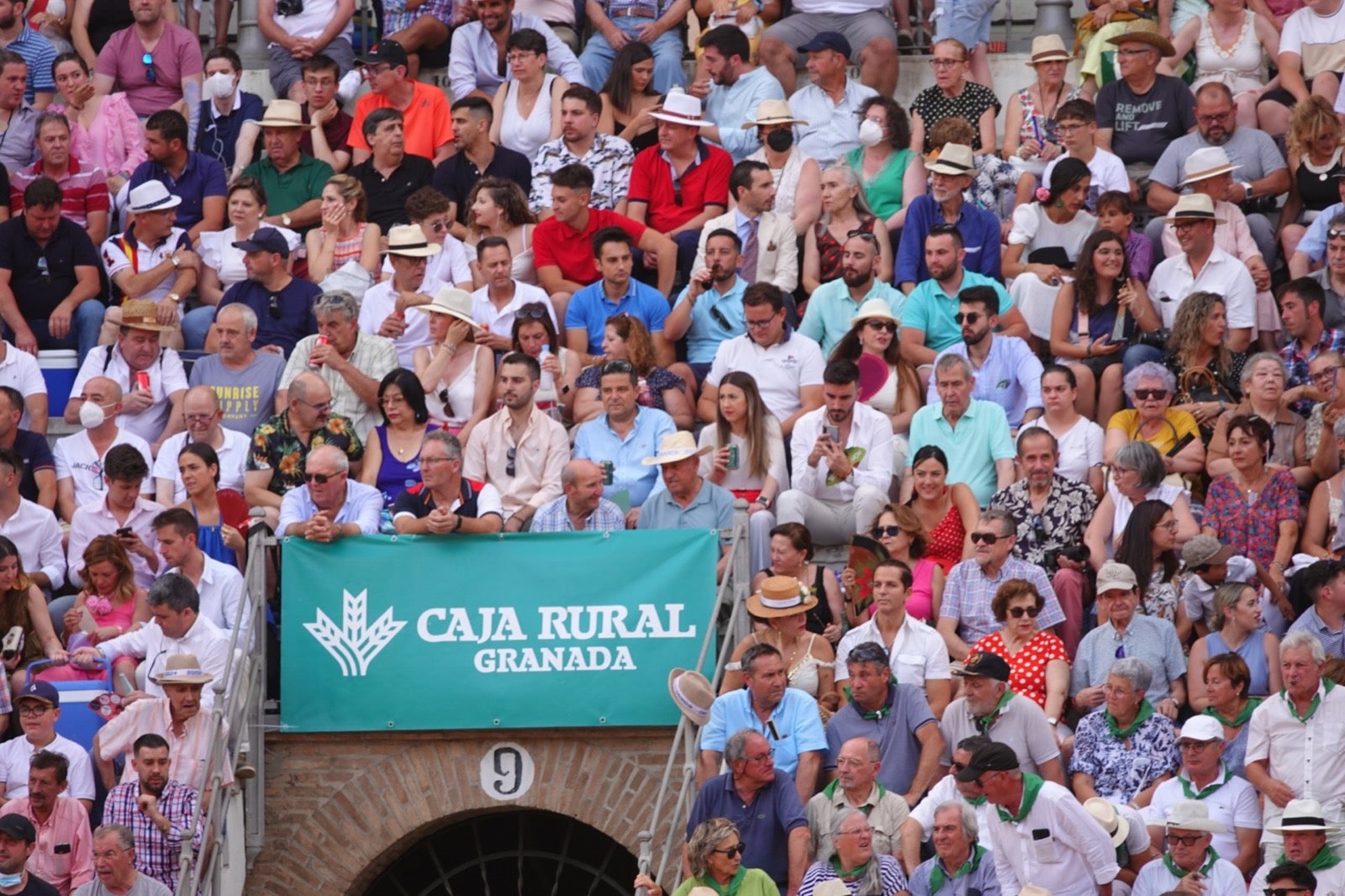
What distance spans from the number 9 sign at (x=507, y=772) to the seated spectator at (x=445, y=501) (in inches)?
47.9

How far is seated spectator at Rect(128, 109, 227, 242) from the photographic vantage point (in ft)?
58.5

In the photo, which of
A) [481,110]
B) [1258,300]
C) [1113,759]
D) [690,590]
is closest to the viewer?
[1113,759]

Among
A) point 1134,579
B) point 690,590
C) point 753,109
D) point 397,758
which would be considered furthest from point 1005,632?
point 753,109

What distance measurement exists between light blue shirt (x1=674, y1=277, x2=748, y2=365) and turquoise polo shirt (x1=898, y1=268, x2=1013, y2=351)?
1.03 metres

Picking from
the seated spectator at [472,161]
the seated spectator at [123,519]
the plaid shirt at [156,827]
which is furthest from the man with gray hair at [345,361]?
the plaid shirt at [156,827]

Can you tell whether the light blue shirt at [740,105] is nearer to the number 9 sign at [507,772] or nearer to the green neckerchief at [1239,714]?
the number 9 sign at [507,772]

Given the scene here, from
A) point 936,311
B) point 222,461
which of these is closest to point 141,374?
point 222,461

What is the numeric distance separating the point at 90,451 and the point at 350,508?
78.7 inches

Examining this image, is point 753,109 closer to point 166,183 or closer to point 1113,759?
point 166,183

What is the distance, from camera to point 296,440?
1525 centimetres

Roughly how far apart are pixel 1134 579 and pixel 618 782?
298 centimetres

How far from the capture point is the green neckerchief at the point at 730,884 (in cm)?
1211

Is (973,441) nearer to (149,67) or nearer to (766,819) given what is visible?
(766,819)

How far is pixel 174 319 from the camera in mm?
16688
